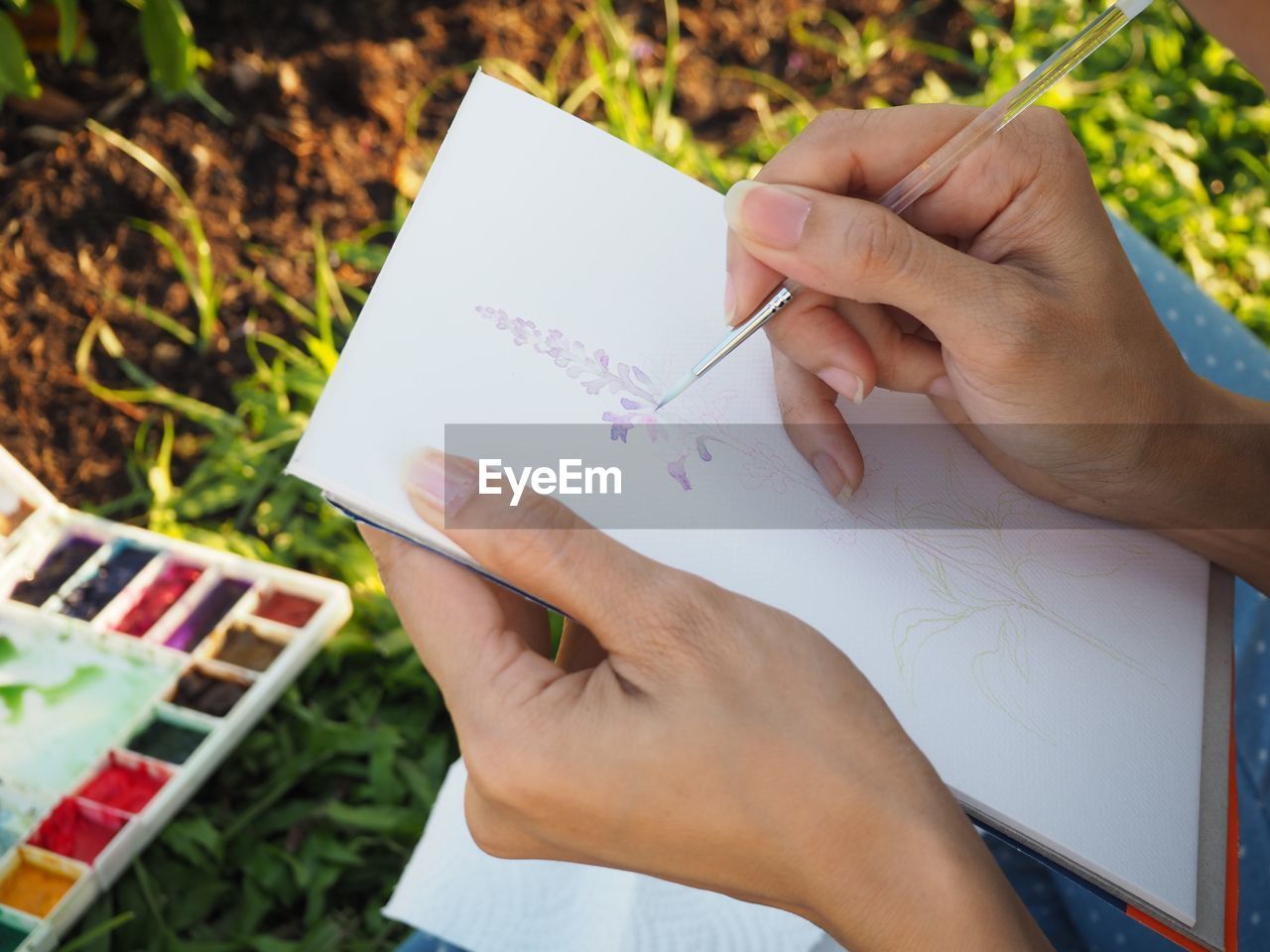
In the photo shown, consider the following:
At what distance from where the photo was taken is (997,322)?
0.81 metres

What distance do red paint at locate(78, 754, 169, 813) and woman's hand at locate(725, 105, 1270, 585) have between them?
892mm

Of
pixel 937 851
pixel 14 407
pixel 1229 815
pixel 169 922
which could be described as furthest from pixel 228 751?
pixel 1229 815

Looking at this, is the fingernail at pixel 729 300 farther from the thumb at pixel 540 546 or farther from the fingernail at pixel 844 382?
the thumb at pixel 540 546

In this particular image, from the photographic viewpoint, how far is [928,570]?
2.76 ft

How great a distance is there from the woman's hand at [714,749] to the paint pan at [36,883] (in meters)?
0.75

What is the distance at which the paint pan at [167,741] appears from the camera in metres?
1.32

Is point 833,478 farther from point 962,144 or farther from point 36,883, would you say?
point 36,883

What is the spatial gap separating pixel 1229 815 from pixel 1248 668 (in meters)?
0.37

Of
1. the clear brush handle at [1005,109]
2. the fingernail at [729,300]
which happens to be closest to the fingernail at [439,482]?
the fingernail at [729,300]

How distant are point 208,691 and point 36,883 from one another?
27 centimetres

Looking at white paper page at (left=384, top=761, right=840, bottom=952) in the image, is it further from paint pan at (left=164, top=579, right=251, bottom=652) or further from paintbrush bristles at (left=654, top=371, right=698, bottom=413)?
paint pan at (left=164, top=579, right=251, bottom=652)

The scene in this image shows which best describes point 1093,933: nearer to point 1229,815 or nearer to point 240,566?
point 1229,815

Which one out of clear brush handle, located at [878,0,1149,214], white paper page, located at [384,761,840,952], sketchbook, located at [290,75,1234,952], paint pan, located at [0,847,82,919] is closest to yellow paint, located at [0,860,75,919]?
paint pan, located at [0,847,82,919]

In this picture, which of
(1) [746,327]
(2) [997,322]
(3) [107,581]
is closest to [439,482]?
(1) [746,327]
